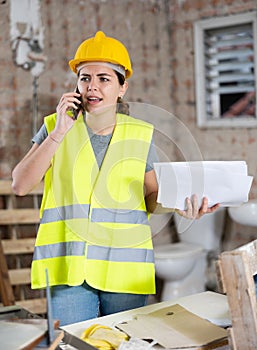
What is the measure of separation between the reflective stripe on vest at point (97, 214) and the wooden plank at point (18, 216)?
146 centimetres

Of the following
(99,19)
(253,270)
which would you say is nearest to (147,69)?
(99,19)

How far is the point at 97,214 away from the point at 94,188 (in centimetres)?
8

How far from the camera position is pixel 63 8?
3385 millimetres

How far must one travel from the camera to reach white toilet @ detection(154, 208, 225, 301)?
11.0ft

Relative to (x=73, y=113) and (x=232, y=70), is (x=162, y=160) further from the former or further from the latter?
(x=232, y=70)

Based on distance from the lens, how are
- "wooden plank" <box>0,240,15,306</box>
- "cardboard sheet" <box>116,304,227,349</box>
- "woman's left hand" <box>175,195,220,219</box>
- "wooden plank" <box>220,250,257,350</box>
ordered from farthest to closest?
"wooden plank" <box>0,240,15,306</box>, "woman's left hand" <box>175,195,220,219</box>, "cardboard sheet" <box>116,304,227,349</box>, "wooden plank" <box>220,250,257,350</box>

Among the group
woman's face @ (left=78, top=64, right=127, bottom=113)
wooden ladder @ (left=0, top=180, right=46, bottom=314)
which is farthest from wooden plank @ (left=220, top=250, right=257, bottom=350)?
wooden ladder @ (left=0, top=180, right=46, bottom=314)

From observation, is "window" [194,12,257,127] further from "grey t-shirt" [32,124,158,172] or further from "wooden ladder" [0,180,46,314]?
"grey t-shirt" [32,124,158,172]

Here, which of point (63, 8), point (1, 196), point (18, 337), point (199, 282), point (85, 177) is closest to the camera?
point (18, 337)

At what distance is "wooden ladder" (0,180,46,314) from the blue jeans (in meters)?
1.38

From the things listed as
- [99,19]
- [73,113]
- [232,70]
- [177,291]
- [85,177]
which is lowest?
[177,291]

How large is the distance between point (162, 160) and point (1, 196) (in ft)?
5.52

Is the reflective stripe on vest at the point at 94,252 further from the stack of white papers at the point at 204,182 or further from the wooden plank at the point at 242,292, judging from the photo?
the wooden plank at the point at 242,292

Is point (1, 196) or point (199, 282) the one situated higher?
point (1, 196)
